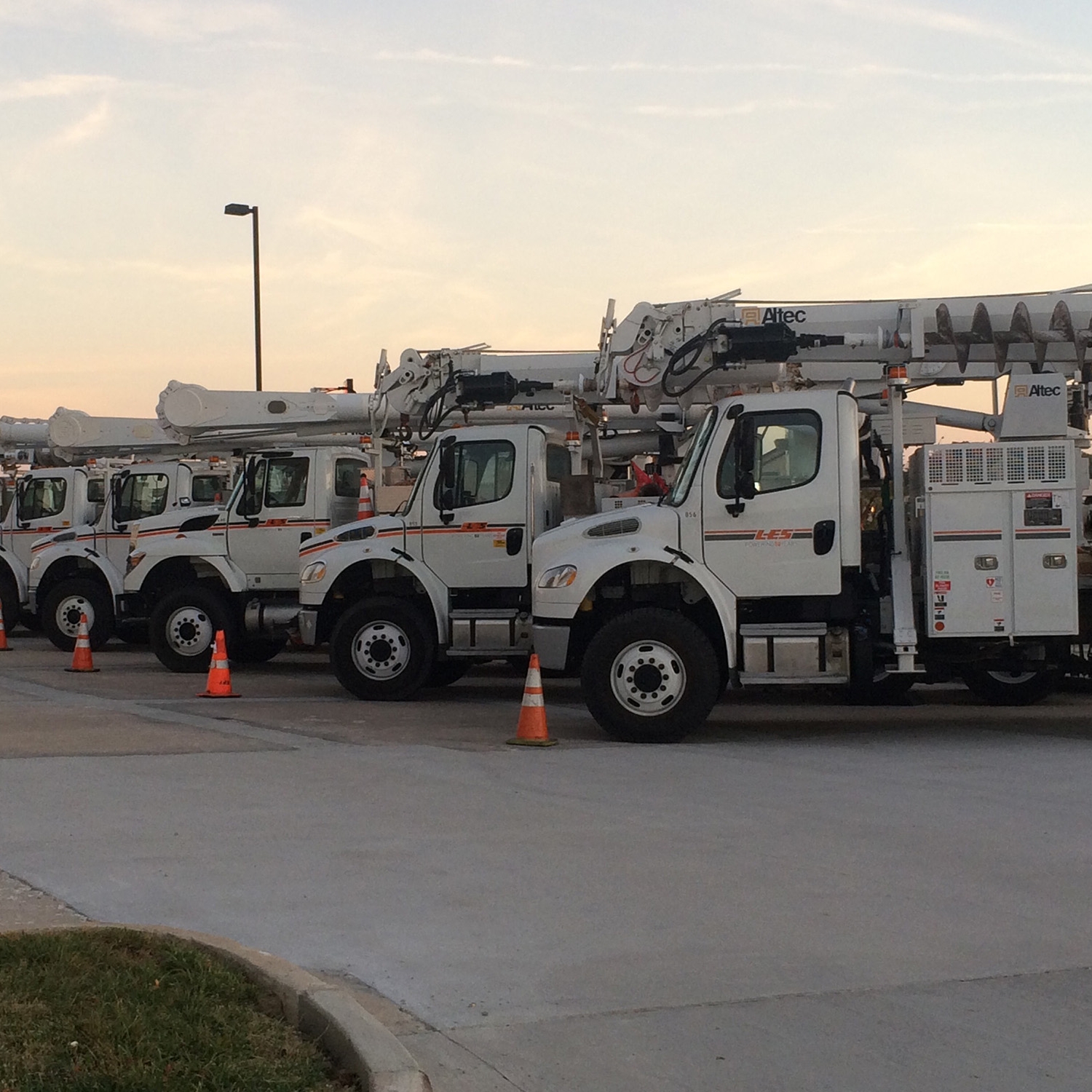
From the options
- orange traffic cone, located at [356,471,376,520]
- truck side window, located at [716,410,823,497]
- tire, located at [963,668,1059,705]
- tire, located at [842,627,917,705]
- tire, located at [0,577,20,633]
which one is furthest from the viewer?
tire, located at [0,577,20,633]

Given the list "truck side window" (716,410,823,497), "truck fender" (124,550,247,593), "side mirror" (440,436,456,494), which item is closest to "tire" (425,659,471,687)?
"side mirror" (440,436,456,494)

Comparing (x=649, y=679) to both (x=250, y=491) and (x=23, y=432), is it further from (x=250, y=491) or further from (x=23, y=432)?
(x=23, y=432)

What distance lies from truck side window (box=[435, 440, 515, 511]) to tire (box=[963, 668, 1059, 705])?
5.13m

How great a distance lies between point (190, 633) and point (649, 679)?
8.85 m

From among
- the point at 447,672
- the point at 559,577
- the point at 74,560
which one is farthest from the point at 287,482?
the point at 559,577

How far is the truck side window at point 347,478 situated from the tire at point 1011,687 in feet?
26.4

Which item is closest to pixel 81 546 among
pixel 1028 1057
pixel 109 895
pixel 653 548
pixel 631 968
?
pixel 653 548

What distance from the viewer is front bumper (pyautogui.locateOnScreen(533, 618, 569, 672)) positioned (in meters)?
13.0

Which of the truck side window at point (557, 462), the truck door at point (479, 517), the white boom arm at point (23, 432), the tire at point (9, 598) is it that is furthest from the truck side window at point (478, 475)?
the white boom arm at point (23, 432)

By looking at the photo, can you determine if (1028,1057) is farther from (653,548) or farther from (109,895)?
(653,548)

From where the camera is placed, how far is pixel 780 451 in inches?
496

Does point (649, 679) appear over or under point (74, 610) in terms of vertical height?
under

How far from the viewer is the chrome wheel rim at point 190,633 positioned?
64.1 ft

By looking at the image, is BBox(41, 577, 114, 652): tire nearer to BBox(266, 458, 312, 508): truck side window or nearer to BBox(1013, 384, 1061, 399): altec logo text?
BBox(266, 458, 312, 508): truck side window
